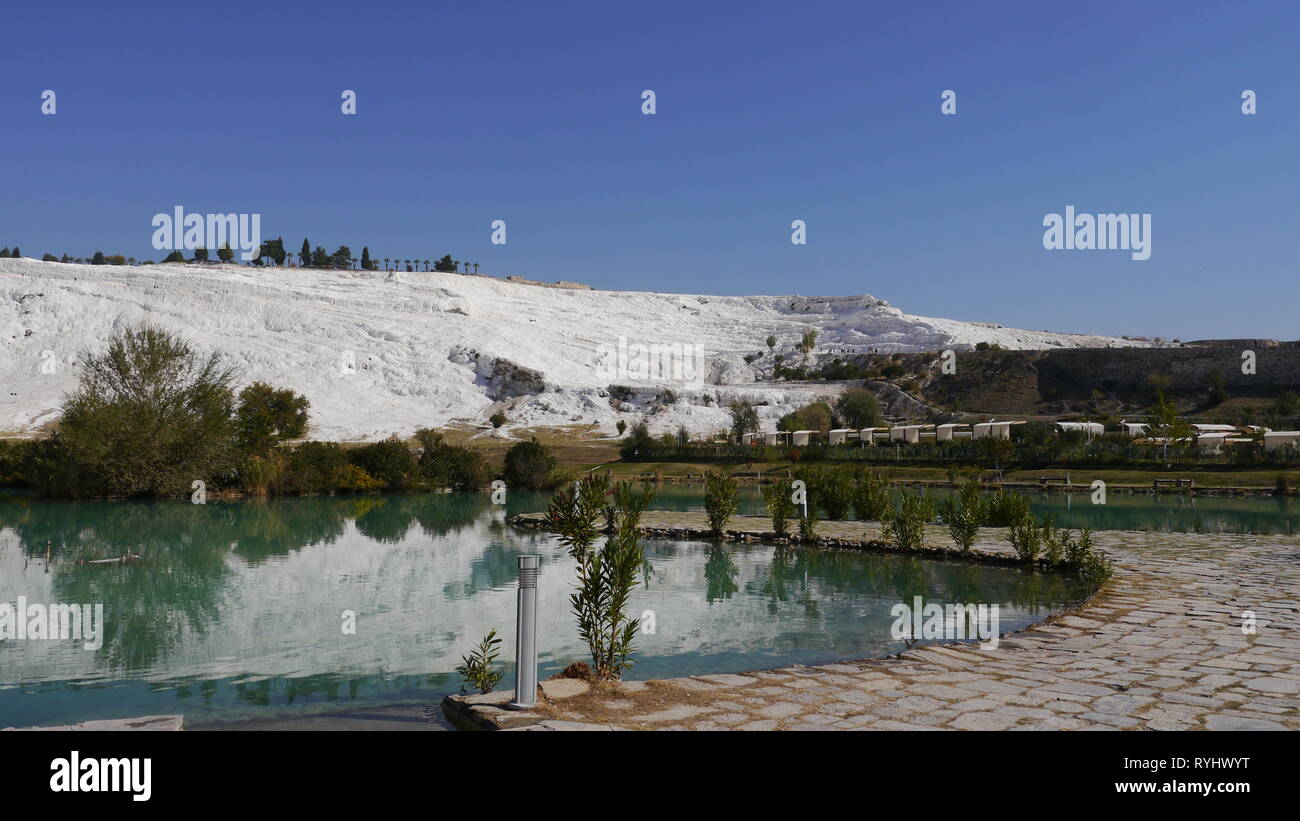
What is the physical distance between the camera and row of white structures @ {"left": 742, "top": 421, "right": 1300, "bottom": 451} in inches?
1388

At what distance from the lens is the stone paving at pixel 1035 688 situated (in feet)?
16.3

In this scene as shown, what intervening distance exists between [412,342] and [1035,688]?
72.7 m

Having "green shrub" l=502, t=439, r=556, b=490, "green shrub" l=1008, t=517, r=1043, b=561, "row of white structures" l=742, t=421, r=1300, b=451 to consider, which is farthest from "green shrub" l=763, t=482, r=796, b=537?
"row of white structures" l=742, t=421, r=1300, b=451

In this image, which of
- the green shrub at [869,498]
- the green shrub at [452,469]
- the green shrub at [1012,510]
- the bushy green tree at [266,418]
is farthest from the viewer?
the green shrub at [452,469]

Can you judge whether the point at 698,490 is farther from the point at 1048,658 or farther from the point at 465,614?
the point at 1048,658

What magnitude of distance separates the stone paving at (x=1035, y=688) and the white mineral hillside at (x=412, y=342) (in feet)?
153

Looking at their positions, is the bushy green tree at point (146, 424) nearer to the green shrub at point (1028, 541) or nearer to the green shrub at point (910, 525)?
the green shrub at point (910, 525)

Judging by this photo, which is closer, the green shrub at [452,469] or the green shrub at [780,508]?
the green shrub at [780,508]

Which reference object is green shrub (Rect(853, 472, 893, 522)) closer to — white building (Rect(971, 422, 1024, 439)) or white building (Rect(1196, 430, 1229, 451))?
white building (Rect(971, 422, 1024, 439))

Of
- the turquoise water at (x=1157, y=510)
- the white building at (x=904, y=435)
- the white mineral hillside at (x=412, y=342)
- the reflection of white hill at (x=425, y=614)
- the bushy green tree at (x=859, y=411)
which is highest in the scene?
the white mineral hillside at (x=412, y=342)

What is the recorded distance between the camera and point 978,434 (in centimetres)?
4006

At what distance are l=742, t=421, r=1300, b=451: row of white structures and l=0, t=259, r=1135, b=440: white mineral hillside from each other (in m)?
12.3

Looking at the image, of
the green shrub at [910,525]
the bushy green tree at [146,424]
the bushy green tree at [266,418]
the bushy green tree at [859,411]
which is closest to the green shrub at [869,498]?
the green shrub at [910,525]

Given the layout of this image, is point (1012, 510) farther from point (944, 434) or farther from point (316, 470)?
point (944, 434)
